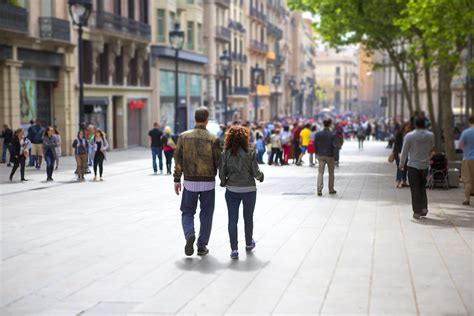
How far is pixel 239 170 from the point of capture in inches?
368

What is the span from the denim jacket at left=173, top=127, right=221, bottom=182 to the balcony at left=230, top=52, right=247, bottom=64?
212ft

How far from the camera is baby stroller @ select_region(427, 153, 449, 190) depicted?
18797 millimetres

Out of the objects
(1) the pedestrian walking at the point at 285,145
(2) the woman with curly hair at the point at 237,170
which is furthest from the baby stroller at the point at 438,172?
(1) the pedestrian walking at the point at 285,145

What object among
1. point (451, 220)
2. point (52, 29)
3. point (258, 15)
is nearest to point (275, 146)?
point (52, 29)

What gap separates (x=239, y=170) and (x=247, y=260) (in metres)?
1.04

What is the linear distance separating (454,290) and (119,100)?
122ft

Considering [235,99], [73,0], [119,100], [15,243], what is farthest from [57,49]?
[235,99]

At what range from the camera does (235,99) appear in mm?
76312

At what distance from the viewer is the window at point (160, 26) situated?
162 ft

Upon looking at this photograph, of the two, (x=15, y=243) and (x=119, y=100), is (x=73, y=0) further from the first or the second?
(x=119, y=100)

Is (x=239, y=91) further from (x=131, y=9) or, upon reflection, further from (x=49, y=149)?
(x=49, y=149)

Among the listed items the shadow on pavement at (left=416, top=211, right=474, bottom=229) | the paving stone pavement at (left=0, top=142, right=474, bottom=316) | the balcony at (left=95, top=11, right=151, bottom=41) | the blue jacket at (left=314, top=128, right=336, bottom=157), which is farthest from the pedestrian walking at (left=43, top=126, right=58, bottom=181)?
the balcony at (left=95, top=11, right=151, bottom=41)

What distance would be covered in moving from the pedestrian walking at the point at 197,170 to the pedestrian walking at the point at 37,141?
17788 millimetres

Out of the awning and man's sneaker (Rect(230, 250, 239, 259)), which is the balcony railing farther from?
man's sneaker (Rect(230, 250, 239, 259))
